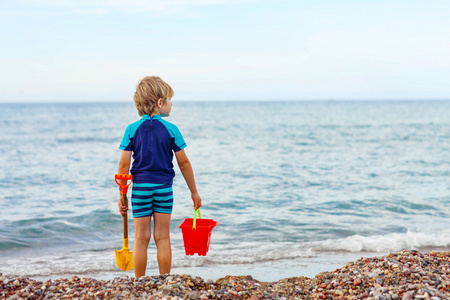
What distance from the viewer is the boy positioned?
388 centimetres

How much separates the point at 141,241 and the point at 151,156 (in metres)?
0.81

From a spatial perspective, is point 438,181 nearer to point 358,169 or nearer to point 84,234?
point 358,169

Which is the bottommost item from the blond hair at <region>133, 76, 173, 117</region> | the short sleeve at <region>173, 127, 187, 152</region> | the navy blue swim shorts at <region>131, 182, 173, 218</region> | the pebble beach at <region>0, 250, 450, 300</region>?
the pebble beach at <region>0, 250, 450, 300</region>

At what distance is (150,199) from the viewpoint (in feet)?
12.9

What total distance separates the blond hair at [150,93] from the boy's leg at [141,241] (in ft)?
3.33

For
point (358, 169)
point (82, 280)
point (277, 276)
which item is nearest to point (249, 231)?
point (277, 276)

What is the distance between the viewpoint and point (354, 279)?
12.8 ft

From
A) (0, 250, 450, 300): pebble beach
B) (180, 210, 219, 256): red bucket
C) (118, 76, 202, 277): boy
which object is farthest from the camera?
(180, 210, 219, 256): red bucket

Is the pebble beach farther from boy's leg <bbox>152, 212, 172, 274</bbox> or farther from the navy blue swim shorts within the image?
the navy blue swim shorts

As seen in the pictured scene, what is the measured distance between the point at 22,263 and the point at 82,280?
2.57 m

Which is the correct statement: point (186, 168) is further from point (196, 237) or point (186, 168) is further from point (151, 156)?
point (196, 237)

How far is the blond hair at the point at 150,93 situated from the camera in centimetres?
391

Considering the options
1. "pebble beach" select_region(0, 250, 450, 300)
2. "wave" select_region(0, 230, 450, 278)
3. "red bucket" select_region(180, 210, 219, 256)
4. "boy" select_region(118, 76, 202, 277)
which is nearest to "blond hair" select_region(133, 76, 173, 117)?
"boy" select_region(118, 76, 202, 277)

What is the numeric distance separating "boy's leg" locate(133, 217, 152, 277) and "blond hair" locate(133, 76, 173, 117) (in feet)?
3.33
